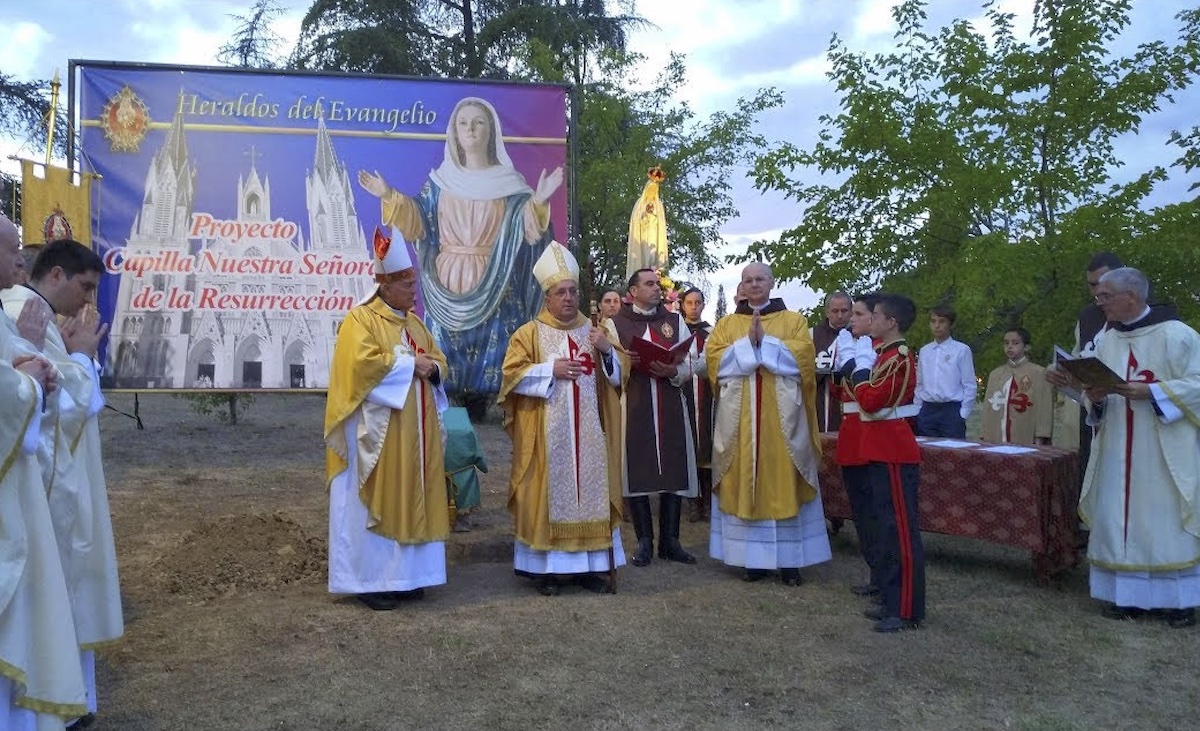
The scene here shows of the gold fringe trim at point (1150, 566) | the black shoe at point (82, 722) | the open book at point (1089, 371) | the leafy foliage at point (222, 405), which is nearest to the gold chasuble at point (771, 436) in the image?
the open book at point (1089, 371)

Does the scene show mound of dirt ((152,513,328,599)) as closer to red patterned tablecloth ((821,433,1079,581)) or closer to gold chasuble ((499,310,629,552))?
gold chasuble ((499,310,629,552))

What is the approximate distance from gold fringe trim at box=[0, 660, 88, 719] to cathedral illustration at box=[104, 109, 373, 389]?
7449 mm

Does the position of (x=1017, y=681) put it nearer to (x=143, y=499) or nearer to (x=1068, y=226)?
(x=1068, y=226)

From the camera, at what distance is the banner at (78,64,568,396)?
10.4 metres

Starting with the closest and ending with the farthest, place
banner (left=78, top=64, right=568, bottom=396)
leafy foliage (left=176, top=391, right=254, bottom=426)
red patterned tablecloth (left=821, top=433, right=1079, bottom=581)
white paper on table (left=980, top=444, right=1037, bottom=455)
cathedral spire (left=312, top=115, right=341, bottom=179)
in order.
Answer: red patterned tablecloth (left=821, top=433, right=1079, bottom=581)
white paper on table (left=980, top=444, right=1037, bottom=455)
banner (left=78, top=64, right=568, bottom=396)
cathedral spire (left=312, top=115, right=341, bottom=179)
leafy foliage (left=176, top=391, right=254, bottom=426)

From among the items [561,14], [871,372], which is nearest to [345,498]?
[871,372]

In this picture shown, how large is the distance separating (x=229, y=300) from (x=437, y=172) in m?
2.56

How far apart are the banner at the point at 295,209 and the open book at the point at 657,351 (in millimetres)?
4223

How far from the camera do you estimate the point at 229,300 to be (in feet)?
34.8

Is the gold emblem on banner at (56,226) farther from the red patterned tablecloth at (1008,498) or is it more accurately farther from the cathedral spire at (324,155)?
the red patterned tablecloth at (1008,498)

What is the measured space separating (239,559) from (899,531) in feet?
15.1

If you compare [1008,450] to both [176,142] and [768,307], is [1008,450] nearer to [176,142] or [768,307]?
[768,307]

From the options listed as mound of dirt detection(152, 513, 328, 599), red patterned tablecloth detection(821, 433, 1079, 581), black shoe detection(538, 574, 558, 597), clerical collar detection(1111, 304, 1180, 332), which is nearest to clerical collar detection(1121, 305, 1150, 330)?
clerical collar detection(1111, 304, 1180, 332)

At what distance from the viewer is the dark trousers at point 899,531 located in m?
5.63
